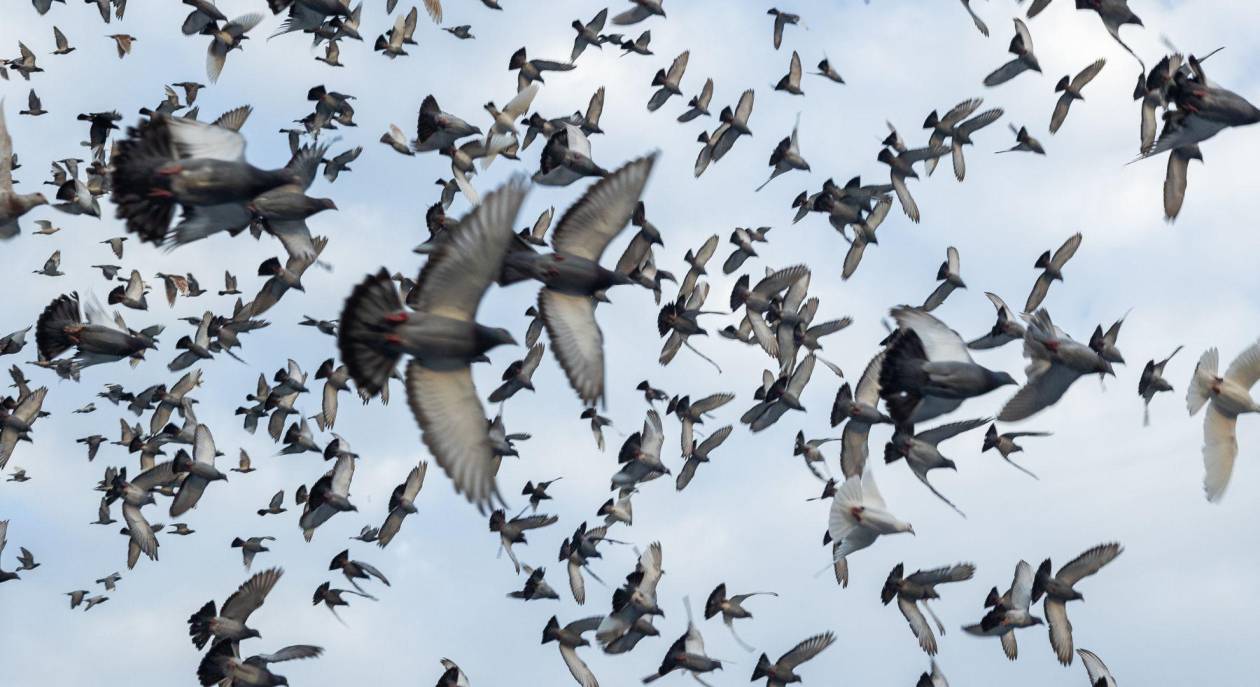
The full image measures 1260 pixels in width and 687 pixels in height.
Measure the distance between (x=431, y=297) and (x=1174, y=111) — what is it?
10979 millimetres

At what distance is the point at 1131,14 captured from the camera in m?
→ 21.2

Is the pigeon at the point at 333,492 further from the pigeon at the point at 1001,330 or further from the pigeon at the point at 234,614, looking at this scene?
the pigeon at the point at 1001,330

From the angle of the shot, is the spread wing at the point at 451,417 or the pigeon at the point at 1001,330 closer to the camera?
the spread wing at the point at 451,417

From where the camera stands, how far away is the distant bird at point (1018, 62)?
2575 centimetres

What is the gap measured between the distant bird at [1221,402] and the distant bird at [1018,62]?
9252mm

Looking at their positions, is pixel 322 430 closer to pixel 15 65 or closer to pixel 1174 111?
pixel 15 65

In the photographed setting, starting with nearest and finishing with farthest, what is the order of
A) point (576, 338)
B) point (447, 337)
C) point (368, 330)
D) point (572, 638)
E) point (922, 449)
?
point (368, 330)
point (447, 337)
point (576, 338)
point (922, 449)
point (572, 638)

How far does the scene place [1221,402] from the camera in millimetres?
18344

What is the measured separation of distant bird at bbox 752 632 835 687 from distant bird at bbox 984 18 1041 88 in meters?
11.4

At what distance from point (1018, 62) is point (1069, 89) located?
320 centimetres

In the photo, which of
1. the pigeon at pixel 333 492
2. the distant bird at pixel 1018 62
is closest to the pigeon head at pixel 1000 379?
the distant bird at pixel 1018 62

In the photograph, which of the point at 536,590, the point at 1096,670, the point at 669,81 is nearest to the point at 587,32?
the point at 669,81

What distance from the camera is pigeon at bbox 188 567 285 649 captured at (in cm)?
2062

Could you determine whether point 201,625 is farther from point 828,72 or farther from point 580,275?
point 828,72
